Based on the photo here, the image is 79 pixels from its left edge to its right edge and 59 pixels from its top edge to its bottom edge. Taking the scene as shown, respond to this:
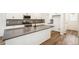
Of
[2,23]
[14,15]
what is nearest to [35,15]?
[14,15]

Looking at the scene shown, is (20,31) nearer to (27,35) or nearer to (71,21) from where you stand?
(27,35)

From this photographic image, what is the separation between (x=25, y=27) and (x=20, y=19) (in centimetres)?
12

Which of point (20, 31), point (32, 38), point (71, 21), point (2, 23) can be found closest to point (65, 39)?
point (71, 21)

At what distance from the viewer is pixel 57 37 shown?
1465 mm

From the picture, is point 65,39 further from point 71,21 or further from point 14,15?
point 14,15

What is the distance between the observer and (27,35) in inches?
56.4

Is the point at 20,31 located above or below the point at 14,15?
below

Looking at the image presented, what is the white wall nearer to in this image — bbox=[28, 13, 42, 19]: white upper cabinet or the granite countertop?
the granite countertop

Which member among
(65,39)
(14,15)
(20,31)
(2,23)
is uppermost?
(14,15)

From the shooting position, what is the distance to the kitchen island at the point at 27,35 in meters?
1.38

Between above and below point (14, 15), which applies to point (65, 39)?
below

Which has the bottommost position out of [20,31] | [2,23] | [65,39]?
[65,39]
